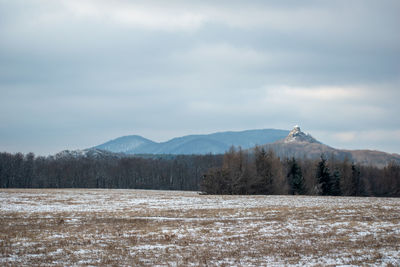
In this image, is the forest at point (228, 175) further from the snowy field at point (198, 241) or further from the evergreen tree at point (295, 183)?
the snowy field at point (198, 241)

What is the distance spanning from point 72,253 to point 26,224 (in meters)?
10.3

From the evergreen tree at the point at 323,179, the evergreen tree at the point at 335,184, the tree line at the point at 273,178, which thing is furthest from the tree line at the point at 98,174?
the evergreen tree at the point at 323,179

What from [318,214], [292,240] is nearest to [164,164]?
[318,214]

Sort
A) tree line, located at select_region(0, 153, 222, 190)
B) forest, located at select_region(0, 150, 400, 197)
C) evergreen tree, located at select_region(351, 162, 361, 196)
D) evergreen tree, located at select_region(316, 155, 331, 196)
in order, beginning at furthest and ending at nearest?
tree line, located at select_region(0, 153, 222, 190)
evergreen tree, located at select_region(351, 162, 361, 196)
evergreen tree, located at select_region(316, 155, 331, 196)
forest, located at select_region(0, 150, 400, 197)

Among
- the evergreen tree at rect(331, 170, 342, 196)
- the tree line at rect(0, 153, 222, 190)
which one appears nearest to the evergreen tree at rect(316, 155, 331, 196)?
the evergreen tree at rect(331, 170, 342, 196)

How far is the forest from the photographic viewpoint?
227 ft

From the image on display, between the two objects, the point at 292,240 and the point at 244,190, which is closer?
the point at 292,240

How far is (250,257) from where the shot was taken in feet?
49.7

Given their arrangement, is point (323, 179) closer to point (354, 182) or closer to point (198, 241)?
point (354, 182)

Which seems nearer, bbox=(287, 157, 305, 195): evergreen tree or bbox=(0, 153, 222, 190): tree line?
bbox=(287, 157, 305, 195): evergreen tree

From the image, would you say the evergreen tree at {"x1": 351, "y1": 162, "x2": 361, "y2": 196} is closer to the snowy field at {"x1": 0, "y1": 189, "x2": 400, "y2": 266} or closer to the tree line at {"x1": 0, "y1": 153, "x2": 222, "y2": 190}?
the snowy field at {"x1": 0, "y1": 189, "x2": 400, "y2": 266}

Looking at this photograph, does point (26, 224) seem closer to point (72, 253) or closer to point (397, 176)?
point (72, 253)

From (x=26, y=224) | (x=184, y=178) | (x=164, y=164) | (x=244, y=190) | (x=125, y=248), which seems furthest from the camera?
(x=164, y=164)

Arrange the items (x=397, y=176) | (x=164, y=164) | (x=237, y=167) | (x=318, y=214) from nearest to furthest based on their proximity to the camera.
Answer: (x=318, y=214)
(x=237, y=167)
(x=397, y=176)
(x=164, y=164)
